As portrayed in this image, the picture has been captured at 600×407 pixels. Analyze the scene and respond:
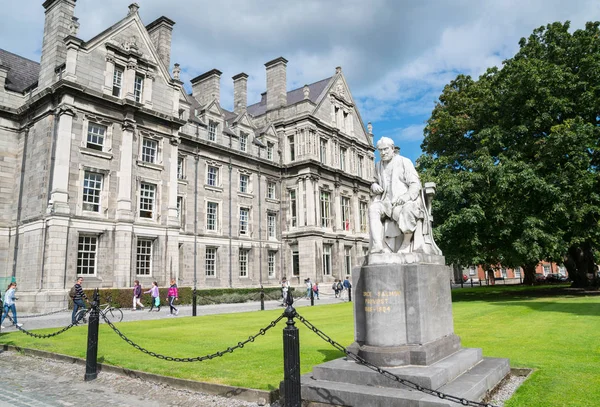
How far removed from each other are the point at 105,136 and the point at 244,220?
14747 millimetres

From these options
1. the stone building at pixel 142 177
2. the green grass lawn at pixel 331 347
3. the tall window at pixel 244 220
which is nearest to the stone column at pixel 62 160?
the stone building at pixel 142 177

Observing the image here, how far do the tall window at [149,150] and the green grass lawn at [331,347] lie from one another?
583 inches

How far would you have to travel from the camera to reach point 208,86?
1601 inches

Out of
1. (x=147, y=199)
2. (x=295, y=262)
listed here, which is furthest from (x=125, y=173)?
(x=295, y=262)

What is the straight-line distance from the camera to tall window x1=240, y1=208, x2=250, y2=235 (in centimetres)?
3747

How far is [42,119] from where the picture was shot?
995 inches

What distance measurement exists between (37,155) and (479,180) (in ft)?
83.7

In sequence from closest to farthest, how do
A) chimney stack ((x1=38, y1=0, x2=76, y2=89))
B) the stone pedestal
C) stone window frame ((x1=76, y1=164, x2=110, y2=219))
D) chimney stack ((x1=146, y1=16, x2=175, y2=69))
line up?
the stone pedestal, stone window frame ((x1=76, y1=164, x2=110, y2=219)), chimney stack ((x1=38, y1=0, x2=76, y2=89)), chimney stack ((x1=146, y1=16, x2=175, y2=69))

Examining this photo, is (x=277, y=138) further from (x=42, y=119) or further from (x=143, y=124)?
(x=42, y=119)

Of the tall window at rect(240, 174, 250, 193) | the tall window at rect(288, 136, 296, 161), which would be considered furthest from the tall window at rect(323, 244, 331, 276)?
the tall window at rect(240, 174, 250, 193)

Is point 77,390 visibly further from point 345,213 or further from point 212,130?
point 345,213

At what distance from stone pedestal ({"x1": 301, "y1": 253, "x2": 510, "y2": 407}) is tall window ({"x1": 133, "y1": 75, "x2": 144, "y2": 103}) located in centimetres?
2599

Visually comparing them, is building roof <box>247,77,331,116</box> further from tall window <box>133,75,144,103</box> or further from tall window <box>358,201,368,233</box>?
tall window <box>133,75,144,103</box>

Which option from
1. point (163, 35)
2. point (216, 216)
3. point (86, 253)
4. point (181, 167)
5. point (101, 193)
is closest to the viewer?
point (86, 253)
